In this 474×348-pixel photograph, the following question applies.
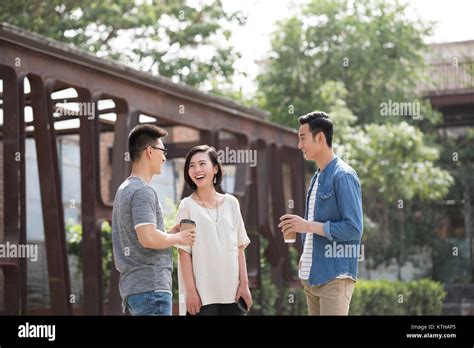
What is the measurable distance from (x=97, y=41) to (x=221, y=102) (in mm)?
9101

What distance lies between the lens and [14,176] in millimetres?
10328

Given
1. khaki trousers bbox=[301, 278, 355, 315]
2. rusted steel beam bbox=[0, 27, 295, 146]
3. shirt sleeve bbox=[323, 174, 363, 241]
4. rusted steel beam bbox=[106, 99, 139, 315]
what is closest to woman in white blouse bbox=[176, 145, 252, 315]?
khaki trousers bbox=[301, 278, 355, 315]

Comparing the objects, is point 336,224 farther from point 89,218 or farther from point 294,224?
point 89,218

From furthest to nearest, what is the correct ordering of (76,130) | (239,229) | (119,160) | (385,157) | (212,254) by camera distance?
(385,157), (76,130), (119,160), (239,229), (212,254)

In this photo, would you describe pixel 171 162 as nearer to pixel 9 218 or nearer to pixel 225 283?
pixel 9 218

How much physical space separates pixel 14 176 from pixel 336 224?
5602mm

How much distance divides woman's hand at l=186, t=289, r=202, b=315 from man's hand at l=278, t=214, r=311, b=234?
58cm

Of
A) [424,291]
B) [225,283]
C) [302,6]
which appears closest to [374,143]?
[424,291]

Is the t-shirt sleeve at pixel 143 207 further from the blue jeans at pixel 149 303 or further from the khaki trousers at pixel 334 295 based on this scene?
the khaki trousers at pixel 334 295

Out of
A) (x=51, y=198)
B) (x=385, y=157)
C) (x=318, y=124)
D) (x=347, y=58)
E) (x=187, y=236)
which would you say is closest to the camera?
(x=187, y=236)

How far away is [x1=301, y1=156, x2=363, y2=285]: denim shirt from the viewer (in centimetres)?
547

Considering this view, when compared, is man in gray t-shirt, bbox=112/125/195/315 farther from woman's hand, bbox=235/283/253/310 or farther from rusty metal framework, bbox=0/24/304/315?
rusty metal framework, bbox=0/24/304/315

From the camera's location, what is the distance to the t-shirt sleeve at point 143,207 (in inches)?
209

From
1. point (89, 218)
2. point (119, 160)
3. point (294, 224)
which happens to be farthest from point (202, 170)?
point (119, 160)
